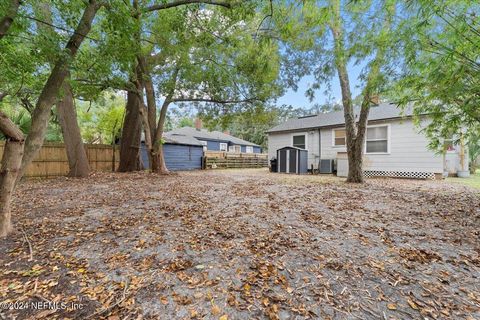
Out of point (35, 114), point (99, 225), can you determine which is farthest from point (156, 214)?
point (35, 114)

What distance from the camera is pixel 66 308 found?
5.27 feet

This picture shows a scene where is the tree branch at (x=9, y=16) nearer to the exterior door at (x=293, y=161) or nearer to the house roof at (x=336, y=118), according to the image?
the house roof at (x=336, y=118)

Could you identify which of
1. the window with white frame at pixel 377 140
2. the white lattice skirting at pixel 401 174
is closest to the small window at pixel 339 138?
the window with white frame at pixel 377 140

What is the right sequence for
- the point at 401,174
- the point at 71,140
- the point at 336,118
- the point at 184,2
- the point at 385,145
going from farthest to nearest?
the point at 336,118 → the point at 385,145 → the point at 401,174 → the point at 71,140 → the point at 184,2

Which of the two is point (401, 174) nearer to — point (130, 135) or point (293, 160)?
point (293, 160)

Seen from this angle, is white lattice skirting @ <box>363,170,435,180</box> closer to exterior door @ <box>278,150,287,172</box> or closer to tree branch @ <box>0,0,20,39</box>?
exterior door @ <box>278,150,287,172</box>

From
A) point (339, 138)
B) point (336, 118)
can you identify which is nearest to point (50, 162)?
point (339, 138)

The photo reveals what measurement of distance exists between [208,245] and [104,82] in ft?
25.1

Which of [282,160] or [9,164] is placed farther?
[282,160]

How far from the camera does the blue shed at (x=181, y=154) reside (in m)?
15.5

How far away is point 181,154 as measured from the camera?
16406 mm

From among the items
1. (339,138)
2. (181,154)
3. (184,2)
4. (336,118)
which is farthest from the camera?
(181,154)

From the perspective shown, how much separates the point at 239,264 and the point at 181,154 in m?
14.8

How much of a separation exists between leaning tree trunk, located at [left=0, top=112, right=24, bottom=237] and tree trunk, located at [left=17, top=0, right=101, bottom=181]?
0.45 ft
